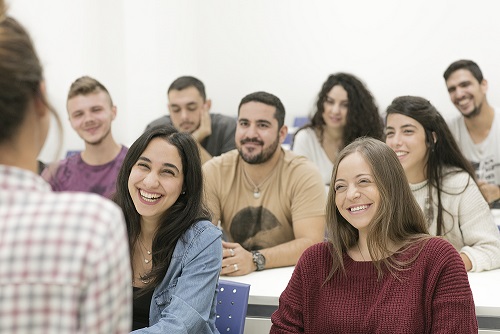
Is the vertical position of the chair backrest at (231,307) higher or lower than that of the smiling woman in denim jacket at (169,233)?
lower

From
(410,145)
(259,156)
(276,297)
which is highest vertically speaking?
(410,145)

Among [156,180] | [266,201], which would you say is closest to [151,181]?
[156,180]

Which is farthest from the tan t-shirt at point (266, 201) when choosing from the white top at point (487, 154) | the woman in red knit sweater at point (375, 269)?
the white top at point (487, 154)

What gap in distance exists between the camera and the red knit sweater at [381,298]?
1939 mm

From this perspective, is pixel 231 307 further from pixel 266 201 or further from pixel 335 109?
pixel 335 109

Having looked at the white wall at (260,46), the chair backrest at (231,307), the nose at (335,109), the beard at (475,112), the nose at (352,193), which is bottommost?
the chair backrest at (231,307)

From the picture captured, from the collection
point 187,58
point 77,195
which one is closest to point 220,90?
point 187,58

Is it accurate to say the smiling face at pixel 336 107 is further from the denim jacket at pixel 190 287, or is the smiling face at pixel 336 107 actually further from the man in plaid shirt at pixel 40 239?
the man in plaid shirt at pixel 40 239

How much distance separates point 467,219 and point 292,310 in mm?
1078

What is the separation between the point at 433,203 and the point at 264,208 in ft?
2.48

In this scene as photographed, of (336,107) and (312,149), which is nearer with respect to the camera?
(312,149)

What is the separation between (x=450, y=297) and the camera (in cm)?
193

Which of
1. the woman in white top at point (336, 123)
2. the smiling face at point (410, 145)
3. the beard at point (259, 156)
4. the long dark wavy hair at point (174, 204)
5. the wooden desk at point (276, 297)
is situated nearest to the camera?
the long dark wavy hair at point (174, 204)

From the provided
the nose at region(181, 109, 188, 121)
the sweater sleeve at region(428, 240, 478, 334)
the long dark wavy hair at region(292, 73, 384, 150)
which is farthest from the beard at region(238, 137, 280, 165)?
the sweater sleeve at region(428, 240, 478, 334)
